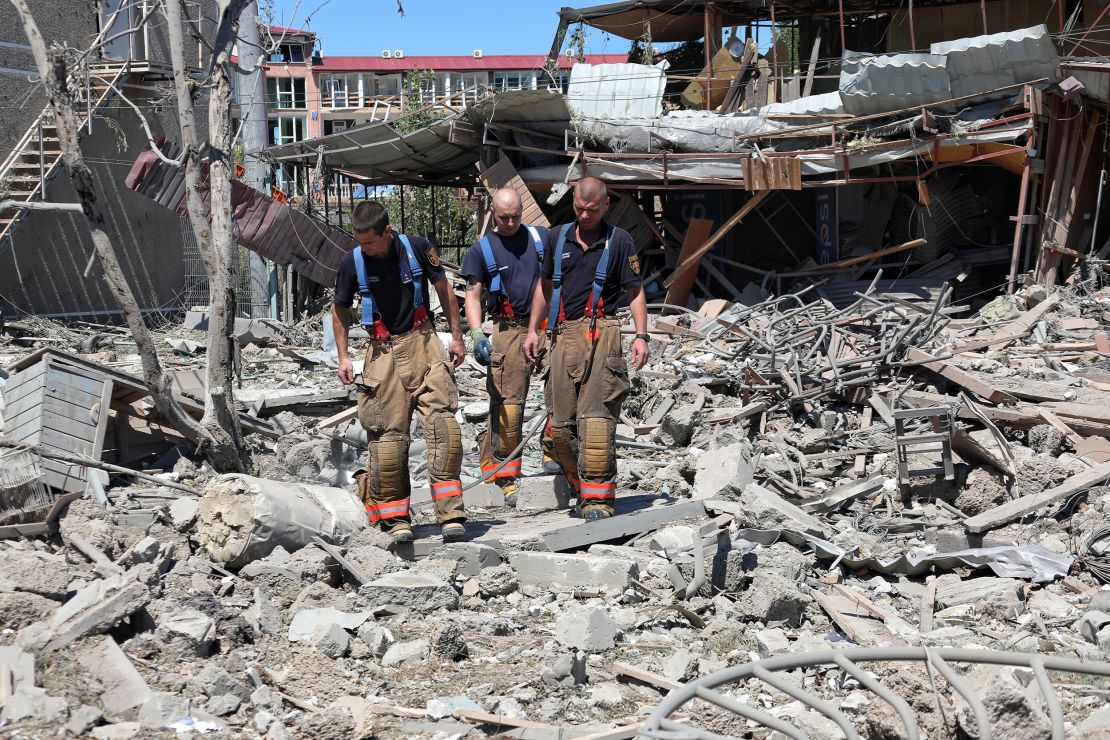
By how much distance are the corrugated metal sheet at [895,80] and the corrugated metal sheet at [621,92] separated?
319 cm

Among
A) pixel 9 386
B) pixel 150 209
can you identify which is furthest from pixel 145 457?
pixel 150 209

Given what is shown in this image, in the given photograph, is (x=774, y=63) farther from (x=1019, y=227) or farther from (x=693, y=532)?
(x=693, y=532)

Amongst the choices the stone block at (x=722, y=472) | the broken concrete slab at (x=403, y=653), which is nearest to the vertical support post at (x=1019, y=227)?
Answer: the stone block at (x=722, y=472)

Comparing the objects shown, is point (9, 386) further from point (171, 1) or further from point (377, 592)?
point (377, 592)

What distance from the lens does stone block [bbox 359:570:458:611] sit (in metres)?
5.57

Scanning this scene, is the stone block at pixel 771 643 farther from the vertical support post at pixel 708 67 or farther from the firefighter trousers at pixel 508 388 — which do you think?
the vertical support post at pixel 708 67

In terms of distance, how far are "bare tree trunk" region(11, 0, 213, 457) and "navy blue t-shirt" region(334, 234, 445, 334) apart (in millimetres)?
1730

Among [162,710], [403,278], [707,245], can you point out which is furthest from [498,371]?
[707,245]

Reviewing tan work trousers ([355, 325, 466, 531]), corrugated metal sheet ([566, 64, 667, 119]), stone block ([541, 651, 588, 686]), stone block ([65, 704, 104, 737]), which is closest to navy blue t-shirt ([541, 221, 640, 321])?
tan work trousers ([355, 325, 466, 531])

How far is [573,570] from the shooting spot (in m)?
6.13

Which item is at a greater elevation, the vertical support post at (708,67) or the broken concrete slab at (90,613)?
the vertical support post at (708,67)

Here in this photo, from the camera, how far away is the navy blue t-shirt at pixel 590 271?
22.0ft

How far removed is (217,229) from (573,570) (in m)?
3.93

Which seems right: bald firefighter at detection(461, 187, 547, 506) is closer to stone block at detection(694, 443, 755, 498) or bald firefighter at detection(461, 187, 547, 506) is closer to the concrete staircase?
stone block at detection(694, 443, 755, 498)
